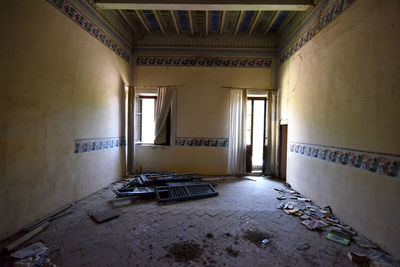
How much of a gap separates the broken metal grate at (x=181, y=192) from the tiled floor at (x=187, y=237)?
0.49 feet

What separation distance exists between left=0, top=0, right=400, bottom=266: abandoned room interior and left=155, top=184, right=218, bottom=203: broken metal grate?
3cm

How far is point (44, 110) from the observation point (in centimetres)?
240

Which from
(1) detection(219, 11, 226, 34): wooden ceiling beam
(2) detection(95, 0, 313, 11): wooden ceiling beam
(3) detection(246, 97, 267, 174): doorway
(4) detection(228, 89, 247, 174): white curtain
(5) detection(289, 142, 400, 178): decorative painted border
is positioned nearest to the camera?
(5) detection(289, 142, 400, 178): decorative painted border

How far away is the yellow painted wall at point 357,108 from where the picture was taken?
1.86m

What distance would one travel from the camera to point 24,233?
6.79ft

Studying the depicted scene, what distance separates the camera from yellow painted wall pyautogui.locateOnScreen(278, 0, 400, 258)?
6.11ft

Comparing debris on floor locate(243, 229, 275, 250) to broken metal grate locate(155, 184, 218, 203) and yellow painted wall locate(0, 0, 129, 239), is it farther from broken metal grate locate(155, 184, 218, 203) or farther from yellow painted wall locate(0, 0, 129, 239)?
yellow painted wall locate(0, 0, 129, 239)

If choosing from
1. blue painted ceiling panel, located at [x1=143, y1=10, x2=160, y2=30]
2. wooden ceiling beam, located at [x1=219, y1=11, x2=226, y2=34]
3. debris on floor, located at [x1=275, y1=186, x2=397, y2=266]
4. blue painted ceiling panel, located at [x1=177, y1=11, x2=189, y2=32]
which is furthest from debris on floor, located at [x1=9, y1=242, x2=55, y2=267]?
wooden ceiling beam, located at [x1=219, y1=11, x2=226, y2=34]

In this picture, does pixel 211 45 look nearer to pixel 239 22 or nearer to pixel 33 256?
pixel 239 22

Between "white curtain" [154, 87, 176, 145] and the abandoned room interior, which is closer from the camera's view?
the abandoned room interior

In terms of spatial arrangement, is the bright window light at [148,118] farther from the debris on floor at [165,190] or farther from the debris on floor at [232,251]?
the debris on floor at [232,251]

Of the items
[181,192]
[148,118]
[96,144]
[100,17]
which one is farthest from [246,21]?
[96,144]

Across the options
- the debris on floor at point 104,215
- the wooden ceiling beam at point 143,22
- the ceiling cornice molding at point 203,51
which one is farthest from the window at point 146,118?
the debris on floor at point 104,215

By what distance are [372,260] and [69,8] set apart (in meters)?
4.99
